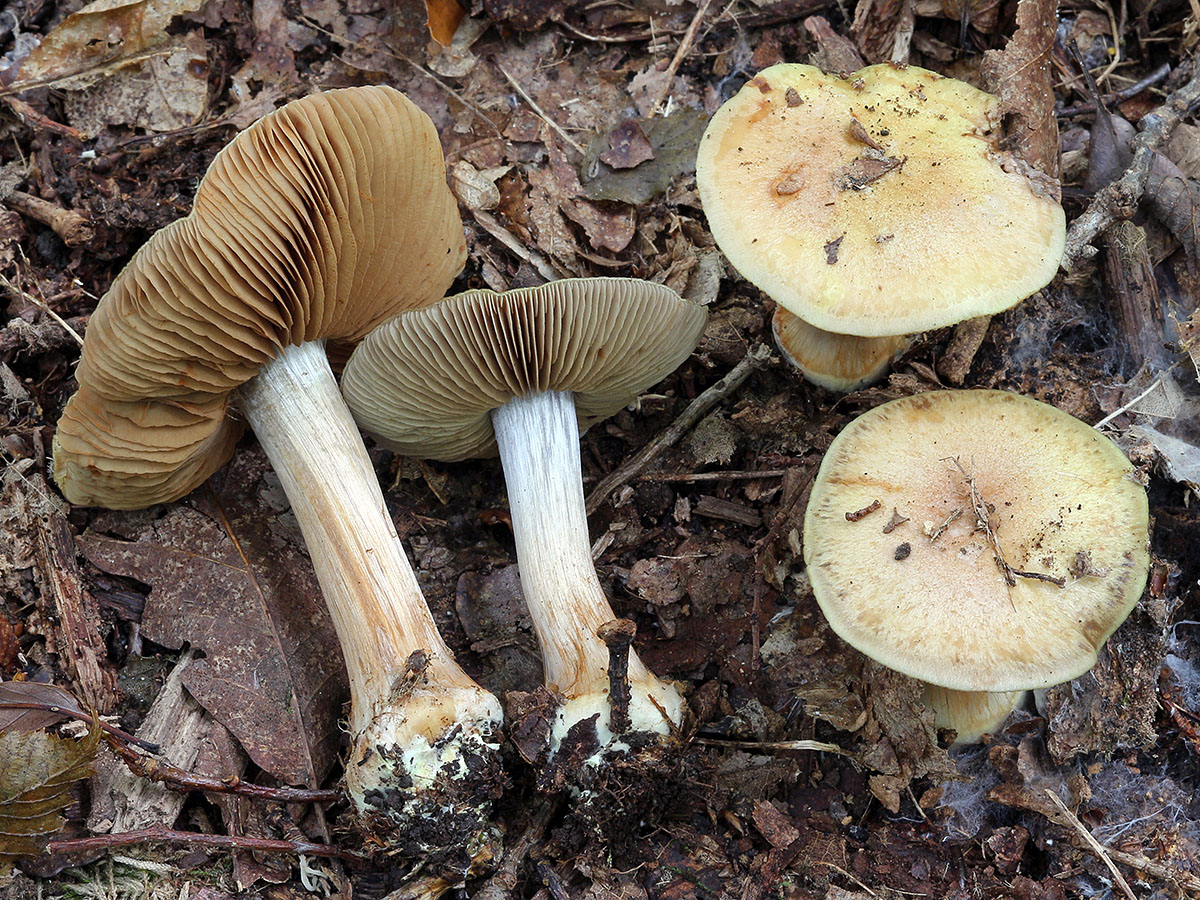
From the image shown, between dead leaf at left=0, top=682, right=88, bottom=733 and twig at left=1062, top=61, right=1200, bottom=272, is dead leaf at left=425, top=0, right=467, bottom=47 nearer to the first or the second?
twig at left=1062, top=61, right=1200, bottom=272

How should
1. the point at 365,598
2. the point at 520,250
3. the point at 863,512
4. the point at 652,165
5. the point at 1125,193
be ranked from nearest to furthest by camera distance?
the point at 863,512 < the point at 365,598 < the point at 1125,193 < the point at 520,250 < the point at 652,165

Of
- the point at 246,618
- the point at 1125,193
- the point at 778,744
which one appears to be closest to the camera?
the point at 778,744

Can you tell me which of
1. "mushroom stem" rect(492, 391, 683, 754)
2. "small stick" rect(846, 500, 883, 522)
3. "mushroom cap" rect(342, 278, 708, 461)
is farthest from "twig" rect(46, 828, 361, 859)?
"small stick" rect(846, 500, 883, 522)

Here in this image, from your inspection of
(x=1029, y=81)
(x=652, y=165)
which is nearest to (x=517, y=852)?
(x=652, y=165)

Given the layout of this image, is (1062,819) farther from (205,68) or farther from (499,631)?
(205,68)

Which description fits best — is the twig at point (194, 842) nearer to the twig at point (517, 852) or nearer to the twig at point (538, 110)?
the twig at point (517, 852)

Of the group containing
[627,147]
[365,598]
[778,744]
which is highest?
[627,147]

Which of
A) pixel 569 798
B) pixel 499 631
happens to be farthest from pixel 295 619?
pixel 569 798

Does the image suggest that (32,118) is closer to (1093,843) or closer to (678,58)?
(678,58)
